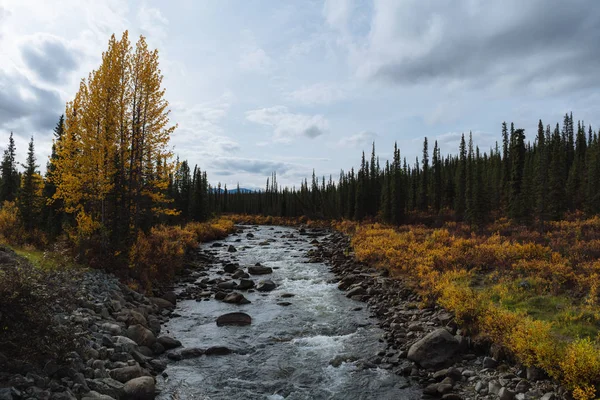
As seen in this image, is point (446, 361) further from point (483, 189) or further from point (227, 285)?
point (483, 189)

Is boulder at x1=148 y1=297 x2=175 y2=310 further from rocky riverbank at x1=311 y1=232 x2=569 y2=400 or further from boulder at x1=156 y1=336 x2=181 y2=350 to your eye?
rocky riverbank at x1=311 y1=232 x2=569 y2=400

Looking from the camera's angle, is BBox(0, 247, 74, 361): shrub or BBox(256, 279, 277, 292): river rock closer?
BBox(0, 247, 74, 361): shrub

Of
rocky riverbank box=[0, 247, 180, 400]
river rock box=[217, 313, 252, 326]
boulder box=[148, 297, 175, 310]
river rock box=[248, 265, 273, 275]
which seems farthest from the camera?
river rock box=[248, 265, 273, 275]

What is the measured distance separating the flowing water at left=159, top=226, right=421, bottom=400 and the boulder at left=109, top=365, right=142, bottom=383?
768mm

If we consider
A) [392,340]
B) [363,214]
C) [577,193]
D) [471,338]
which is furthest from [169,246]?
[577,193]

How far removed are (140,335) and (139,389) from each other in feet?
10.6

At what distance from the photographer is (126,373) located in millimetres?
8391

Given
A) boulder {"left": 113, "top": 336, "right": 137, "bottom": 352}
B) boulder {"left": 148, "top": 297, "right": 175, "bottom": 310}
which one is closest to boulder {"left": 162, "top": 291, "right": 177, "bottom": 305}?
boulder {"left": 148, "top": 297, "right": 175, "bottom": 310}

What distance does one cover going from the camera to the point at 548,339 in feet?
27.5

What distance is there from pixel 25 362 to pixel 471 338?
38.1ft

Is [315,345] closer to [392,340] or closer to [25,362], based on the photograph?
[392,340]

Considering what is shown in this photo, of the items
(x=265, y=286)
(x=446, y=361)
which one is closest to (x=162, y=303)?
(x=265, y=286)

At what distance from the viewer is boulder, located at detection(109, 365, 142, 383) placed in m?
8.23

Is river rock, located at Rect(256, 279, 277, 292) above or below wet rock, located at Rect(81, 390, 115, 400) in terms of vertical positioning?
below
